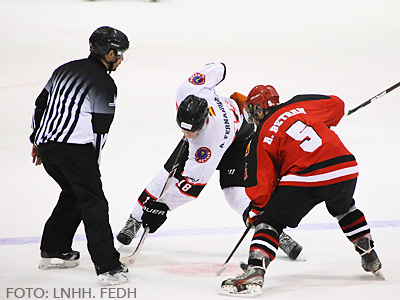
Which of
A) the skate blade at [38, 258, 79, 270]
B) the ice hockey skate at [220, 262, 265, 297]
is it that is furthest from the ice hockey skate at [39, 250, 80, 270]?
the ice hockey skate at [220, 262, 265, 297]

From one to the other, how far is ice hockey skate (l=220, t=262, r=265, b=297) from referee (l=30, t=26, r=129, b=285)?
0.58 meters

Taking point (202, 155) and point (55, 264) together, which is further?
point (202, 155)

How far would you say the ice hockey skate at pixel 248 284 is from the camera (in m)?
3.55

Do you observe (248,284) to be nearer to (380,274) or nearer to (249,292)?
(249,292)

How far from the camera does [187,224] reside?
4914 mm

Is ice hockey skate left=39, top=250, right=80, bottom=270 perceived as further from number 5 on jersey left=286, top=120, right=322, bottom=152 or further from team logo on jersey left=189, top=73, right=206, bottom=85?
number 5 on jersey left=286, top=120, right=322, bottom=152

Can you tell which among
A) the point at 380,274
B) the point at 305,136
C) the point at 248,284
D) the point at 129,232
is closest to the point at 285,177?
the point at 305,136

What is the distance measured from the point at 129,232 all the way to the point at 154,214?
22cm

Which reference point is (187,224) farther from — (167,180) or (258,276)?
(258,276)

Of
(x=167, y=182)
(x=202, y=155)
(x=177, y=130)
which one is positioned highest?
(x=202, y=155)

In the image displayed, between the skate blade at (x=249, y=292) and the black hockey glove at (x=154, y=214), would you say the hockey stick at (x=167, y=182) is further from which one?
the skate blade at (x=249, y=292)

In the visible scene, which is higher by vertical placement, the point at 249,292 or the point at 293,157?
the point at 293,157

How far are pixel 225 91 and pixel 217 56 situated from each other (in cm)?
164

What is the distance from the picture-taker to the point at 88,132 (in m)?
3.78
